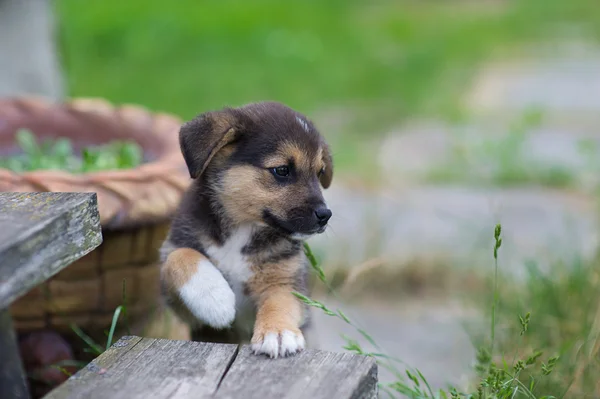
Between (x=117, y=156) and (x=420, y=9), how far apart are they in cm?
1235

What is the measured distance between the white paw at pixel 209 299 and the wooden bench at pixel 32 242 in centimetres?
50

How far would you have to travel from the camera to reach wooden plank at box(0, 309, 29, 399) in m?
2.71

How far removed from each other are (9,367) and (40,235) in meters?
0.66

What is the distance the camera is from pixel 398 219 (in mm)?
6262

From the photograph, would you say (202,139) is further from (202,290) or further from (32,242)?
(32,242)

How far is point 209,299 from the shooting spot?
3.01 m

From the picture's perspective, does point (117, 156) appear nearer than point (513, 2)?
Yes

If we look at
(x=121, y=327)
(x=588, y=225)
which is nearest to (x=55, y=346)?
(x=121, y=327)

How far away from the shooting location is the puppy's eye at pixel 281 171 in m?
3.24

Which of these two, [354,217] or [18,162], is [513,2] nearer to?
[354,217]

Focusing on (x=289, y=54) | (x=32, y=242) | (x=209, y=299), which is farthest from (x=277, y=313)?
→ (x=289, y=54)

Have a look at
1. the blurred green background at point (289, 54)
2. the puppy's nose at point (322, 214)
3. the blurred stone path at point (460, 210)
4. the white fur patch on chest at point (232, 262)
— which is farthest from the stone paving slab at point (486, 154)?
the white fur patch on chest at point (232, 262)

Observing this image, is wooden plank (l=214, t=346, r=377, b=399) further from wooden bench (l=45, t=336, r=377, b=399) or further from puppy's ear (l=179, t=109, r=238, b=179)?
puppy's ear (l=179, t=109, r=238, b=179)

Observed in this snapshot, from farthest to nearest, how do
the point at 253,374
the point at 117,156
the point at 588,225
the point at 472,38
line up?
the point at 472,38
the point at 588,225
the point at 117,156
the point at 253,374
